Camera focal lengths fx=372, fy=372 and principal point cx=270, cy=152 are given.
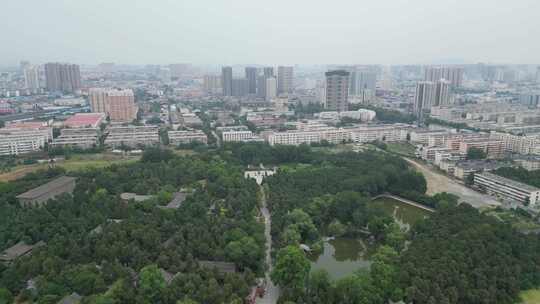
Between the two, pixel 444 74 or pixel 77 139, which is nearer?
pixel 77 139

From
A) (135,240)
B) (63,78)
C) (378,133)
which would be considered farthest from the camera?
(63,78)

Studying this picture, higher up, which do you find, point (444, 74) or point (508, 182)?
point (444, 74)

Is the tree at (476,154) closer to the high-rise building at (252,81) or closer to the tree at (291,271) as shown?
the tree at (291,271)

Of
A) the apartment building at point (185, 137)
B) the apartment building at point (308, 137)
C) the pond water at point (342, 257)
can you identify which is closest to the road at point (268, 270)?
the pond water at point (342, 257)

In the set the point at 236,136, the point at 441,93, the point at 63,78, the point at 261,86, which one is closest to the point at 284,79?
the point at 261,86

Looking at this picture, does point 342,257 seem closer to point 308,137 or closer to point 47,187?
point 47,187

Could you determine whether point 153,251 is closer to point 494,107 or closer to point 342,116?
point 342,116

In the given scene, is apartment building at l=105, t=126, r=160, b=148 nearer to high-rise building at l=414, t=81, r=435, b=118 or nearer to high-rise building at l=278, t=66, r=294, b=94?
high-rise building at l=414, t=81, r=435, b=118

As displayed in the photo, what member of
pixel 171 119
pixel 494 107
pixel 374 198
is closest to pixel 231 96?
pixel 171 119
